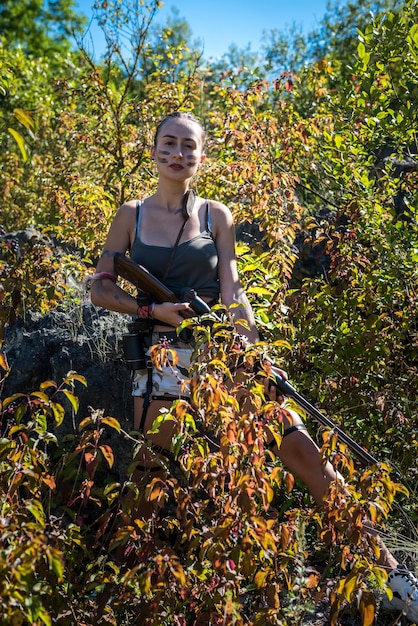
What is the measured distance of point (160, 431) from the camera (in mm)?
2975

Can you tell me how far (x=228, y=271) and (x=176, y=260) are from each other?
0.23 m

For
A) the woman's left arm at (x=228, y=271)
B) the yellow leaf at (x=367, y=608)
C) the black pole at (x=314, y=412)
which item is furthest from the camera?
the woman's left arm at (x=228, y=271)

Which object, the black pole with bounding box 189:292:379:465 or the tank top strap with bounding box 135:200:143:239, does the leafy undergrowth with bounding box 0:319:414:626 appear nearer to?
the black pole with bounding box 189:292:379:465

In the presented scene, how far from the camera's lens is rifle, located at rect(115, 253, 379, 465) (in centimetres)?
287

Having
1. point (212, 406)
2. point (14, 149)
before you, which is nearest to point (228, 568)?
point (212, 406)

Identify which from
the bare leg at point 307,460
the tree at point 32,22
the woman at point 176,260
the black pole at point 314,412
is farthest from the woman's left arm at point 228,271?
the tree at point 32,22

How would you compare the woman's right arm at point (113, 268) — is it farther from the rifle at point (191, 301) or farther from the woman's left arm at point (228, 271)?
the woman's left arm at point (228, 271)

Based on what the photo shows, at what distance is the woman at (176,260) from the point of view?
9.82 feet

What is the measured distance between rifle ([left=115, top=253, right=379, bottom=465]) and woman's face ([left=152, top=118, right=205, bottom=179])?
1.51 feet

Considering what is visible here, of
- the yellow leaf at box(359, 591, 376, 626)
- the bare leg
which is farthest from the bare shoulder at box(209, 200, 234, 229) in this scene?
the yellow leaf at box(359, 591, 376, 626)

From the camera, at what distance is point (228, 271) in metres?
3.16

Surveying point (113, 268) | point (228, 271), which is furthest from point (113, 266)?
point (228, 271)

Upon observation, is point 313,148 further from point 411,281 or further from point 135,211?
point 135,211

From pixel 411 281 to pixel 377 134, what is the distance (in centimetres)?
98
